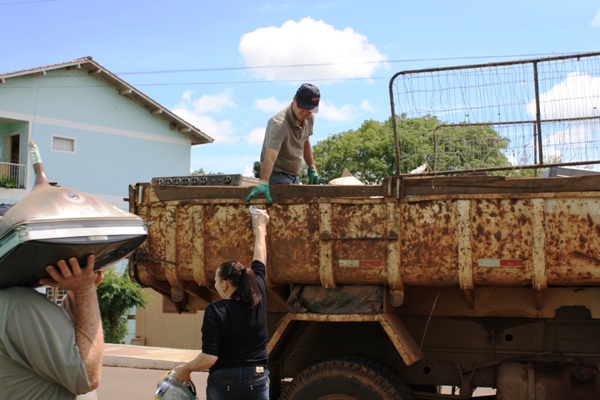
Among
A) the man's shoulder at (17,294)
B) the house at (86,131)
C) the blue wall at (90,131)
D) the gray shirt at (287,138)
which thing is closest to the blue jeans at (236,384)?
the man's shoulder at (17,294)

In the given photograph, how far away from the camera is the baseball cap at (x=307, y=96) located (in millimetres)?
5586

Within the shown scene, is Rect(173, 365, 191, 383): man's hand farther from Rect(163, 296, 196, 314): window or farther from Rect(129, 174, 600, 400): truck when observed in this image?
Rect(163, 296, 196, 314): window

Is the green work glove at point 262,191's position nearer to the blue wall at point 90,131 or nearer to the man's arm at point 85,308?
the man's arm at point 85,308

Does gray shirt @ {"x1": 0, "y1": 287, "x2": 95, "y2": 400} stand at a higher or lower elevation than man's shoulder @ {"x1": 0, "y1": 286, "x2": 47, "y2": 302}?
lower

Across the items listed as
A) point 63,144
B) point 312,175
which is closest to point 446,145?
point 312,175

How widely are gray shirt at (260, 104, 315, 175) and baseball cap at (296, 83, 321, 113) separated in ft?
0.54

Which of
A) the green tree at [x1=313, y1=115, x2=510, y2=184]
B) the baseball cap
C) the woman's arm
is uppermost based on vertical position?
the baseball cap

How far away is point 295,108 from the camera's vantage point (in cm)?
566

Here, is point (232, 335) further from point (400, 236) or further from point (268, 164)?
point (268, 164)

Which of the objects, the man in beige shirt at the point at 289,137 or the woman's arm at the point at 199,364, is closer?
the woman's arm at the point at 199,364

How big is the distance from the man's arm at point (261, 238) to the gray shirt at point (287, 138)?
36.2 inches

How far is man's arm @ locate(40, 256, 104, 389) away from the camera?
244 centimetres

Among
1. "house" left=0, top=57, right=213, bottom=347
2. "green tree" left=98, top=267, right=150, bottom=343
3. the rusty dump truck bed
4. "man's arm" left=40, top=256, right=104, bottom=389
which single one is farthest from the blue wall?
"man's arm" left=40, top=256, right=104, bottom=389

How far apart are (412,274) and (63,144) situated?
23.9m
